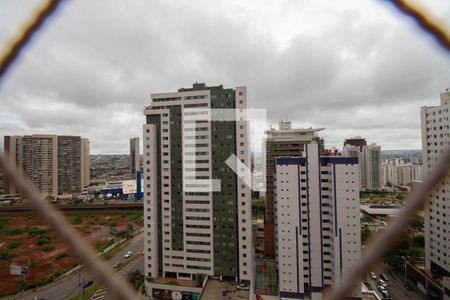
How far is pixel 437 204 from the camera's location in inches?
314

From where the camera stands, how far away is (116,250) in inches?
453

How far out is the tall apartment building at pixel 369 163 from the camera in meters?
20.8

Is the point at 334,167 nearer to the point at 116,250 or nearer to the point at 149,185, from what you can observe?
the point at 149,185

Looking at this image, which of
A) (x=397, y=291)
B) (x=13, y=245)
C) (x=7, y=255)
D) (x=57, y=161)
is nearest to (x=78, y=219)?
(x=13, y=245)

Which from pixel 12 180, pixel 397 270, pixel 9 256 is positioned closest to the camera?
pixel 12 180

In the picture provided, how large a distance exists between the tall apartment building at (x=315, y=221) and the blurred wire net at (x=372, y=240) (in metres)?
7.58

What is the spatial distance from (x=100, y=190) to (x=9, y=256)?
14.6 meters

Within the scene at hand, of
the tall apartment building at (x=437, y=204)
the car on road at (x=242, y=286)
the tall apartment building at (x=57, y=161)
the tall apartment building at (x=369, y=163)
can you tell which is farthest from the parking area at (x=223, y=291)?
the tall apartment building at (x=369, y=163)

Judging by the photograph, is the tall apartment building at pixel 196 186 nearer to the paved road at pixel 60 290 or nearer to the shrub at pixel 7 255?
the paved road at pixel 60 290

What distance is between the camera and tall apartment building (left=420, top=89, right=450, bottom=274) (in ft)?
25.1

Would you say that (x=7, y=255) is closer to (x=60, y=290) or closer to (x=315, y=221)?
(x=60, y=290)

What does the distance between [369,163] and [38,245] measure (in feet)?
76.7

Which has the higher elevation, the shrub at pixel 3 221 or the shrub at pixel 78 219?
the shrub at pixel 3 221

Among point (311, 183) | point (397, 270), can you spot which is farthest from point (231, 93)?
point (397, 270)
